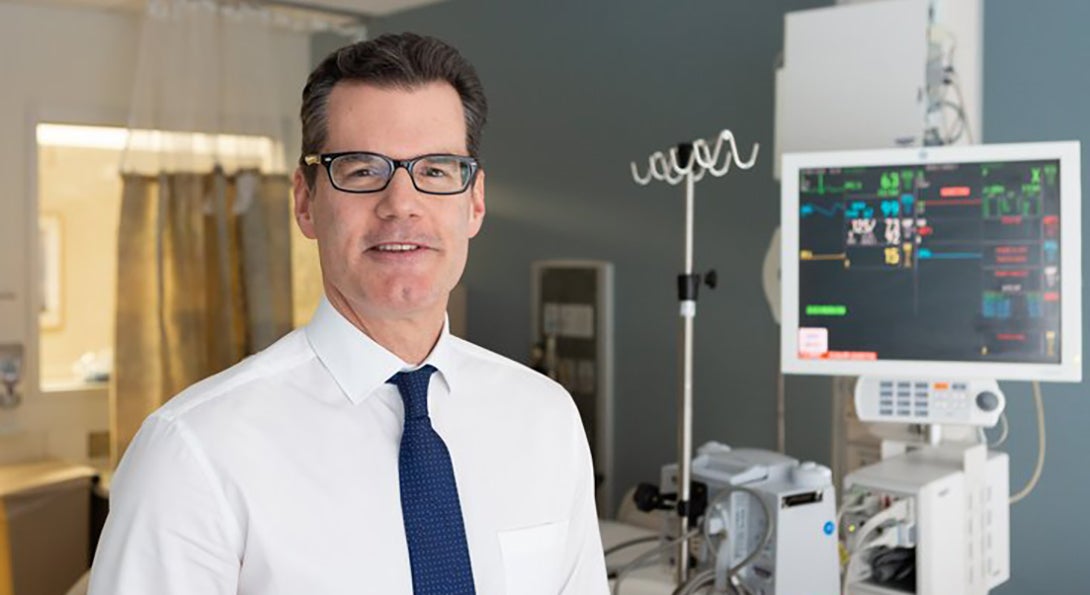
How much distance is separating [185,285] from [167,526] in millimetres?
3265

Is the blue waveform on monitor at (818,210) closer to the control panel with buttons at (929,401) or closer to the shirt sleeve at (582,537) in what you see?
the control panel with buttons at (929,401)

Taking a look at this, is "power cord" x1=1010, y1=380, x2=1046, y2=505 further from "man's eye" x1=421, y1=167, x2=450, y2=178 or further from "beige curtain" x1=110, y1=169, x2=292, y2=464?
"beige curtain" x1=110, y1=169, x2=292, y2=464

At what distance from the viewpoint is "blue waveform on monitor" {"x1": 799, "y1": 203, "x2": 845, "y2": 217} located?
214cm

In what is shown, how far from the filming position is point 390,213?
119 cm

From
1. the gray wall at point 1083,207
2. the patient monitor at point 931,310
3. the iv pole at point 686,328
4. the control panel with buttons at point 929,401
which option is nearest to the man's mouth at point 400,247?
the iv pole at point 686,328

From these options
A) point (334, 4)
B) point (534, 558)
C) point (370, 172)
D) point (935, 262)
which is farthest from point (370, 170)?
point (334, 4)

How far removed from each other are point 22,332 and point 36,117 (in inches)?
32.1

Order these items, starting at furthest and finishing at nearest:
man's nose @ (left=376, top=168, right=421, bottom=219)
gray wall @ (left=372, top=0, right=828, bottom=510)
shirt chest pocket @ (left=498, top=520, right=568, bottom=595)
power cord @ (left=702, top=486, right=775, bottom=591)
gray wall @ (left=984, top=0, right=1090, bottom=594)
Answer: gray wall @ (left=372, top=0, right=828, bottom=510) → gray wall @ (left=984, top=0, right=1090, bottom=594) → power cord @ (left=702, top=486, right=775, bottom=591) → shirt chest pocket @ (left=498, top=520, right=568, bottom=595) → man's nose @ (left=376, top=168, right=421, bottom=219)

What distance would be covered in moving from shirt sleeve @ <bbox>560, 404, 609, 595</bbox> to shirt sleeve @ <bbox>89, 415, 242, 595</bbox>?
453 millimetres

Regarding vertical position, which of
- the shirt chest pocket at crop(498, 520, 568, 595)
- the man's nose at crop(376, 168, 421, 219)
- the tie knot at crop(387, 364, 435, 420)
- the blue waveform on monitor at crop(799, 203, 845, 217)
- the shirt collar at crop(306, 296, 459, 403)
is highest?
the blue waveform on monitor at crop(799, 203, 845, 217)

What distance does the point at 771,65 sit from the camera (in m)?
3.20

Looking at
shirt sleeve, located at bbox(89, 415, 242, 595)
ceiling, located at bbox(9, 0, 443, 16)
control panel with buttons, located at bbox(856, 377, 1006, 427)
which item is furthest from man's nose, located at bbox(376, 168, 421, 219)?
ceiling, located at bbox(9, 0, 443, 16)

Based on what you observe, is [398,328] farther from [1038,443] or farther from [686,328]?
[1038,443]

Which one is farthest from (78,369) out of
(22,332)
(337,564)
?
(337,564)
